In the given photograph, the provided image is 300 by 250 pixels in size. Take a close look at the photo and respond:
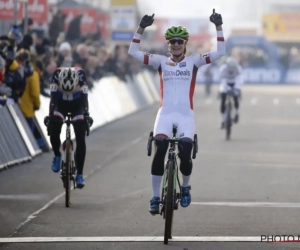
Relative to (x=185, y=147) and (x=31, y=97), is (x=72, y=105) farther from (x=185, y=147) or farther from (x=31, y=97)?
(x=31, y=97)

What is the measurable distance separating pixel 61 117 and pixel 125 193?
60.4 inches

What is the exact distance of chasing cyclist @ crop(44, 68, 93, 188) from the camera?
1427 centimetres

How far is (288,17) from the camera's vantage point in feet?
332

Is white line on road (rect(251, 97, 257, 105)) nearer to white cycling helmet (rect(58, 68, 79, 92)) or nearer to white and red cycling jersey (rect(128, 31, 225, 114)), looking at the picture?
white cycling helmet (rect(58, 68, 79, 92))

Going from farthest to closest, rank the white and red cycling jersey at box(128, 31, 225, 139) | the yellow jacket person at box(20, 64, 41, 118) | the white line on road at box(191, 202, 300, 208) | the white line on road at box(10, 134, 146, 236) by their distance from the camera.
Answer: the yellow jacket person at box(20, 64, 41, 118) → the white line on road at box(191, 202, 300, 208) → the white line on road at box(10, 134, 146, 236) → the white and red cycling jersey at box(128, 31, 225, 139)

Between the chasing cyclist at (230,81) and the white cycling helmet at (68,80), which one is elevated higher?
the white cycling helmet at (68,80)

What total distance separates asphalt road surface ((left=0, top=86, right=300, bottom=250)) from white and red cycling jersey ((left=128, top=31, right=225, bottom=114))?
123 centimetres

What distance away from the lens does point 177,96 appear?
1212 centimetres

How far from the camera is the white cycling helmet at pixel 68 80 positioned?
14.2 meters

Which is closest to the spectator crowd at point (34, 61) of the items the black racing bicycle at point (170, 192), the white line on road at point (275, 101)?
the black racing bicycle at point (170, 192)

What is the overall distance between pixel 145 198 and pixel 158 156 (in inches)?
122

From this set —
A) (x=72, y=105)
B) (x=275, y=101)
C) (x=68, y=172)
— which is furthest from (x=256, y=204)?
(x=275, y=101)

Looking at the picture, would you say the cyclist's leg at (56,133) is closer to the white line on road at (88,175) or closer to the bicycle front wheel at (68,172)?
the bicycle front wheel at (68,172)

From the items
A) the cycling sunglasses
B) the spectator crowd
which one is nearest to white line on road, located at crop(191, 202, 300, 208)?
the cycling sunglasses
